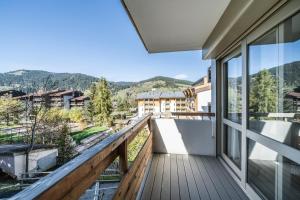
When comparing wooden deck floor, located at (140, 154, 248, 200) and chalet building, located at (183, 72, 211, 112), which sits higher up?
chalet building, located at (183, 72, 211, 112)

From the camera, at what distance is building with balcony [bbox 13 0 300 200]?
1.55 m

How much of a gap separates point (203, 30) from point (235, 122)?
147 cm

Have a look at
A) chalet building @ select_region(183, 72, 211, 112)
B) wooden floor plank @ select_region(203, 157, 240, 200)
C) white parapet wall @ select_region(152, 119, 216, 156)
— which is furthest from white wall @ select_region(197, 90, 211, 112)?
wooden floor plank @ select_region(203, 157, 240, 200)

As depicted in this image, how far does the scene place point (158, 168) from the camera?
3.52 meters

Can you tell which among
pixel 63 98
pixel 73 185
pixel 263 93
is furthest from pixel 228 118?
pixel 63 98

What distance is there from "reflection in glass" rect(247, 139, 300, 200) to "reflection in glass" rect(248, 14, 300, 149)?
189 mm

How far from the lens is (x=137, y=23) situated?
258cm

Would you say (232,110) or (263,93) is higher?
(263,93)

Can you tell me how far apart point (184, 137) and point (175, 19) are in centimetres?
267

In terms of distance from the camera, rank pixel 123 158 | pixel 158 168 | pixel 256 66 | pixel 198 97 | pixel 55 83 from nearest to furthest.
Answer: pixel 123 158, pixel 256 66, pixel 158 168, pixel 198 97, pixel 55 83

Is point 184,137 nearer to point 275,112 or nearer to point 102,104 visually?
point 275,112

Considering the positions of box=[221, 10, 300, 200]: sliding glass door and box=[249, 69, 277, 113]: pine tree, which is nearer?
box=[221, 10, 300, 200]: sliding glass door

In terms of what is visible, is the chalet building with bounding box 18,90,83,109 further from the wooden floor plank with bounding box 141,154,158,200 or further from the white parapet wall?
the wooden floor plank with bounding box 141,154,158,200

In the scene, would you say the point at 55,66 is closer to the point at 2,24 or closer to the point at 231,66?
the point at 2,24
